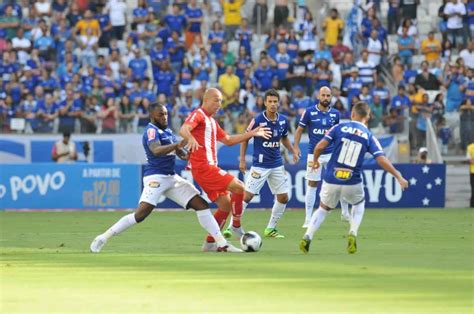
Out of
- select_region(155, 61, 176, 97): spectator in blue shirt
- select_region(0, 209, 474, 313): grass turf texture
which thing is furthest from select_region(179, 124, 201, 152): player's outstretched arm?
select_region(155, 61, 176, 97): spectator in blue shirt

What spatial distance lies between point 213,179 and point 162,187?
2.24ft

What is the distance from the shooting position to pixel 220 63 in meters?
35.2

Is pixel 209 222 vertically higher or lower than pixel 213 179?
lower

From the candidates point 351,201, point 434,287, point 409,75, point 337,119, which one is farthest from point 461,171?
point 434,287

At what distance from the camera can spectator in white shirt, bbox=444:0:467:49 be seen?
120ft

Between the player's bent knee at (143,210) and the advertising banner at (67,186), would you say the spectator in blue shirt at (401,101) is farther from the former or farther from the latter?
the player's bent knee at (143,210)

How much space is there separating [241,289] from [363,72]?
928 inches

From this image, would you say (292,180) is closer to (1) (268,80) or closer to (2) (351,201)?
(1) (268,80)

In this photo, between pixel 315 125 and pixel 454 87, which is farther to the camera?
pixel 454 87

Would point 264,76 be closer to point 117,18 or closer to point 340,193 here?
point 117,18

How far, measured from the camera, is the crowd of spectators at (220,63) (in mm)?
32000

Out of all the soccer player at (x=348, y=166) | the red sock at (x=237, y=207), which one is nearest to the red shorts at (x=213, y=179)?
the soccer player at (x=348, y=166)

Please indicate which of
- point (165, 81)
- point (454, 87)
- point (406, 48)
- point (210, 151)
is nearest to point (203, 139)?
point (210, 151)

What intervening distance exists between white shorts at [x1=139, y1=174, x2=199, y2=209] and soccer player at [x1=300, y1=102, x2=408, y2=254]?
1621 millimetres
